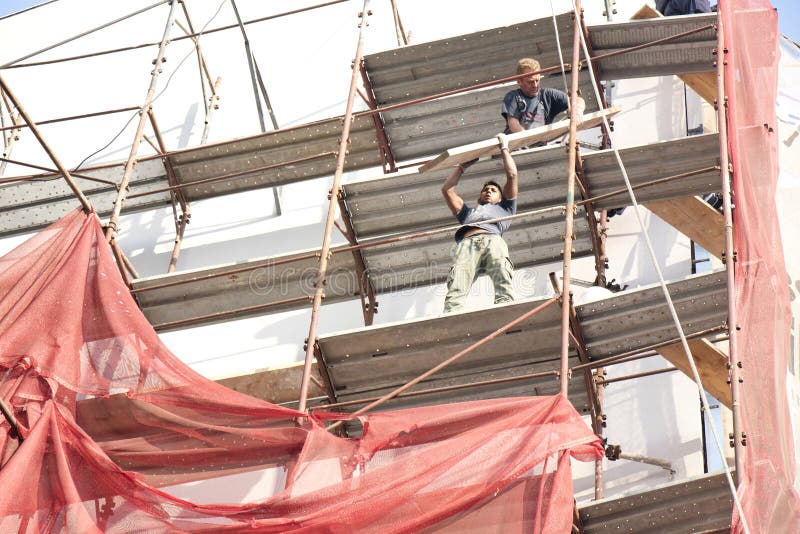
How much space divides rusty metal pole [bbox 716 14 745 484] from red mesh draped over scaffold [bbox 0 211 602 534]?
33.1 inches

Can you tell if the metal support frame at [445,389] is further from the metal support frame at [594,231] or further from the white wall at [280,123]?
the metal support frame at [594,231]

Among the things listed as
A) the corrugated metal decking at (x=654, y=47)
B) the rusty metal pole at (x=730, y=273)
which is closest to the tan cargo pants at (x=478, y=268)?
the rusty metal pole at (x=730, y=273)

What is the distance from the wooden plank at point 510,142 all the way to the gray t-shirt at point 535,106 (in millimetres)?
549

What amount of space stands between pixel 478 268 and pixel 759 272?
6.35 ft

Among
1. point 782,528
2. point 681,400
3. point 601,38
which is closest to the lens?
point 782,528

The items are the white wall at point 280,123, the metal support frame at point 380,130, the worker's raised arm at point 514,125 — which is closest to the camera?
the worker's raised arm at point 514,125

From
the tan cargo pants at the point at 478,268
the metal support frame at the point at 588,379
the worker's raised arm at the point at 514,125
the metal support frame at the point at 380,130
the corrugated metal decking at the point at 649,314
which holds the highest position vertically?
the metal support frame at the point at 380,130

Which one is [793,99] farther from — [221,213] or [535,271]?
[221,213]

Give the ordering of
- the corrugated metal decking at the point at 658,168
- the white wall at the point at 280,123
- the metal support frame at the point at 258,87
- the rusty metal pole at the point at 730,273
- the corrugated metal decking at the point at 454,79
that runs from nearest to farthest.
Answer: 1. the rusty metal pole at the point at 730,273
2. the corrugated metal decking at the point at 658,168
3. the white wall at the point at 280,123
4. the corrugated metal decking at the point at 454,79
5. the metal support frame at the point at 258,87

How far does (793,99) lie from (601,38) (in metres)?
1.64

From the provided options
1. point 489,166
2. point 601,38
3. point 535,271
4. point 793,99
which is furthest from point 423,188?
point 793,99

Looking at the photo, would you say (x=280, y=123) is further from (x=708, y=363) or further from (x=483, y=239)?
(x=708, y=363)

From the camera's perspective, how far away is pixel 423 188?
9.94 m

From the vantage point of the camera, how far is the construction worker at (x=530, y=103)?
10.0 m
